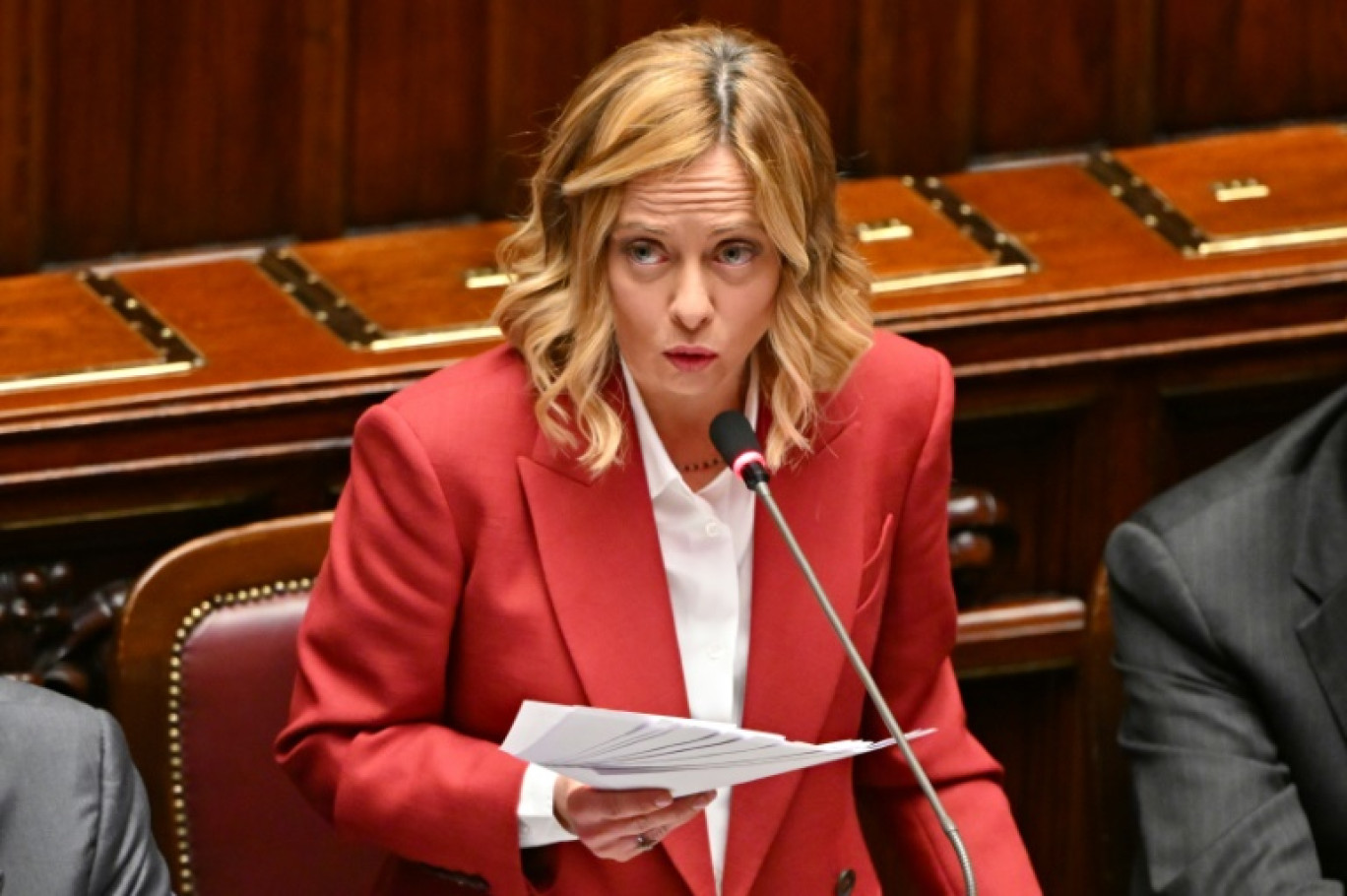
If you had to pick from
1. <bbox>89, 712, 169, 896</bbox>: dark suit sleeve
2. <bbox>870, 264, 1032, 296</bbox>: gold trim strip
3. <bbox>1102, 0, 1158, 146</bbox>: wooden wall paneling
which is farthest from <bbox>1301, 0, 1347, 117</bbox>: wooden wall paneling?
<bbox>89, 712, 169, 896</bbox>: dark suit sleeve

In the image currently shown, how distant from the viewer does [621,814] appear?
188 centimetres

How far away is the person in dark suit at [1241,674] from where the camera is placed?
92.9 inches

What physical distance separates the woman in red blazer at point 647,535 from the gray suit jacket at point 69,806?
0.13 meters

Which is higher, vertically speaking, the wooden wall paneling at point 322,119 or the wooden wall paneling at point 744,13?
the wooden wall paneling at point 744,13

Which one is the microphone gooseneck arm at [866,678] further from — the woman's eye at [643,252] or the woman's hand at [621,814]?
the woman's eye at [643,252]

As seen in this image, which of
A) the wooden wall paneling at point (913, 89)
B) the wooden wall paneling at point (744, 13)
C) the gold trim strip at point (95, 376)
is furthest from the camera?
the wooden wall paneling at point (913, 89)

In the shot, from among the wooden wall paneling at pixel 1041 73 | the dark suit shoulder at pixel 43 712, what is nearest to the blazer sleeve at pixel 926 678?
the dark suit shoulder at pixel 43 712

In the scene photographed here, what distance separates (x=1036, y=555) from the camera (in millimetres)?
3100

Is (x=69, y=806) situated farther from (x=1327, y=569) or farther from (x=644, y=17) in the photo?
(x=644, y=17)

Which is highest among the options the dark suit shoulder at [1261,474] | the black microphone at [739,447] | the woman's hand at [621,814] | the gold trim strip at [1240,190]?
the black microphone at [739,447]

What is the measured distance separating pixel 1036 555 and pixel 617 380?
3.61 feet

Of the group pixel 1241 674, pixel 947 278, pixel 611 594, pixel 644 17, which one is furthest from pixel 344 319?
pixel 1241 674

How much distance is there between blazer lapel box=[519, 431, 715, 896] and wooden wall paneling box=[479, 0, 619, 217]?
1.10 metres

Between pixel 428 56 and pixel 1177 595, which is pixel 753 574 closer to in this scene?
pixel 1177 595
